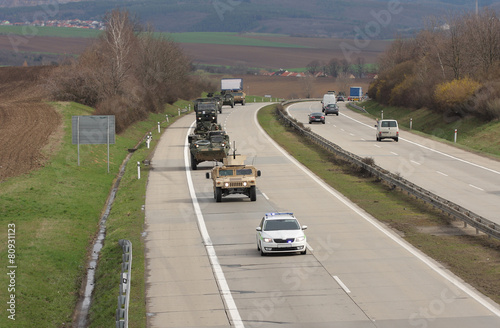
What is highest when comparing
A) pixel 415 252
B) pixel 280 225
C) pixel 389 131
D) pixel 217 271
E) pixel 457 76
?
pixel 457 76

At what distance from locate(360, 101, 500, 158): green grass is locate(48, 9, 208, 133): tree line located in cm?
2841

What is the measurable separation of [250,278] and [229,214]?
10.8 m

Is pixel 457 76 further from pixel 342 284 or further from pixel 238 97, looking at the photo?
pixel 342 284

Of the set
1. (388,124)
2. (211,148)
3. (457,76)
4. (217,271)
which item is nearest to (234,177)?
(211,148)

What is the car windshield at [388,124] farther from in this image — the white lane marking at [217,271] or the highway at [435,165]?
the white lane marking at [217,271]

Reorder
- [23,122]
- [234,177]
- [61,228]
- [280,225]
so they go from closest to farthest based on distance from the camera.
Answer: [280,225] < [61,228] < [234,177] < [23,122]

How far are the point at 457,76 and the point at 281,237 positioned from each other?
67.8 m

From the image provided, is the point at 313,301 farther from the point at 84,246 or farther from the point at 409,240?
the point at 84,246

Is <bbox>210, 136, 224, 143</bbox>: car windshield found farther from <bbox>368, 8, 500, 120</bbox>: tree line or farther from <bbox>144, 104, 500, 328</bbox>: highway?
<bbox>368, 8, 500, 120</bbox>: tree line

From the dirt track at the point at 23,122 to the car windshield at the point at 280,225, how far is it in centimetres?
1943

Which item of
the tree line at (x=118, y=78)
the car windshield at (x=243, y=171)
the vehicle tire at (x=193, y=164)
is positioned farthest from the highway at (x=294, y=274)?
the tree line at (x=118, y=78)

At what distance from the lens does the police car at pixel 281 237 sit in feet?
77.4

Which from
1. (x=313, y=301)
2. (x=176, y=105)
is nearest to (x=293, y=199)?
(x=313, y=301)

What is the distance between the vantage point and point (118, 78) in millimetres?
73750
